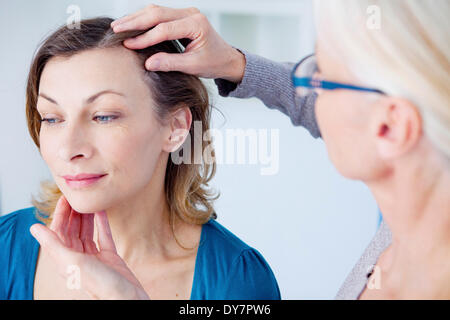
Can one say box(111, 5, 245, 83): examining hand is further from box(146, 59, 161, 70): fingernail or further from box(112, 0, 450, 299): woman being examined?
box(112, 0, 450, 299): woman being examined

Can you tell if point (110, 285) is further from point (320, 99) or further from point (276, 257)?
point (276, 257)

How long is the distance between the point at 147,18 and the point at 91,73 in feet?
0.45

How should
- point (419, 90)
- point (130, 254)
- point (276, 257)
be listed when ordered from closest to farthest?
1. point (419, 90)
2. point (130, 254)
3. point (276, 257)

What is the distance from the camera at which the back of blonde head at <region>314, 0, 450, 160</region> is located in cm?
54

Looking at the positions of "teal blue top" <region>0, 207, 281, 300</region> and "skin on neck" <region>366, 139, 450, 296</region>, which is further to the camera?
"teal blue top" <region>0, 207, 281, 300</region>

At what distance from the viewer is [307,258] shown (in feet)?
4.87

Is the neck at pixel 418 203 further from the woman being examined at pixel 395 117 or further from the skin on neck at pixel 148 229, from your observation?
the skin on neck at pixel 148 229

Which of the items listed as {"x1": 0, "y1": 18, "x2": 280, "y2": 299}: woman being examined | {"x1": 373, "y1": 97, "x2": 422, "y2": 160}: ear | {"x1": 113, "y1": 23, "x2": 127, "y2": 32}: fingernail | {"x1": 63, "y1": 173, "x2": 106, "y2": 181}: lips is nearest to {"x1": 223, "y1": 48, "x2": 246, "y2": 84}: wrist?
{"x1": 0, "y1": 18, "x2": 280, "y2": 299}: woman being examined

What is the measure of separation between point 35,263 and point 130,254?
0.18m

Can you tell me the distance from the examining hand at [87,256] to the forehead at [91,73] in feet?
0.63

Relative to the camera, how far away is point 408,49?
1.77 feet

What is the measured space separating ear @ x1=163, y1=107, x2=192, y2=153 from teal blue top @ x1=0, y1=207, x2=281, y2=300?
0.65ft

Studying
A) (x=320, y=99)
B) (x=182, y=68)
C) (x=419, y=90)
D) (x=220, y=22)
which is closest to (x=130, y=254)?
(x=182, y=68)

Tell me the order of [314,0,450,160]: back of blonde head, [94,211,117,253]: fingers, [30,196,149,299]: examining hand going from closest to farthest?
[314,0,450,160]: back of blonde head, [30,196,149,299]: examining hand, [94,211,117,253]: fingers
